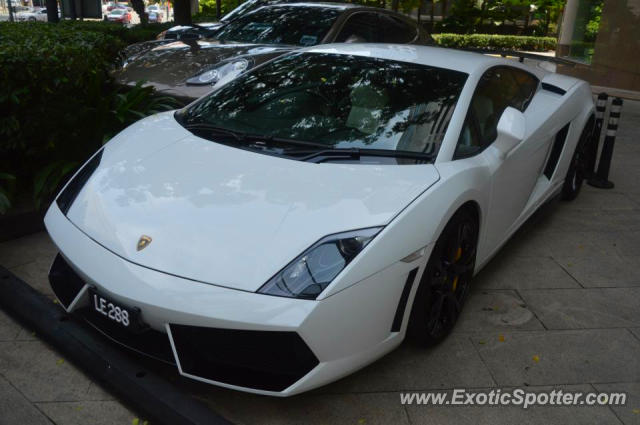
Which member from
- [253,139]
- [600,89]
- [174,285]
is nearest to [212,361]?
[174,285]

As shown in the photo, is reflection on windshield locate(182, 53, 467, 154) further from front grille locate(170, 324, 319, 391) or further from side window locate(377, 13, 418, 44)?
side window locate(377, 13, 418, 44)

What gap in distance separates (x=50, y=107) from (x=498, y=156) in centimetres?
314

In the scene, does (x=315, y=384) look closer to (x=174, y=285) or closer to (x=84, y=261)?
(x=174, y=285)

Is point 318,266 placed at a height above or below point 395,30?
below

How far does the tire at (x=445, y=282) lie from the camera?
299 centimetres

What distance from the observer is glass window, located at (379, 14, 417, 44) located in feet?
25.3

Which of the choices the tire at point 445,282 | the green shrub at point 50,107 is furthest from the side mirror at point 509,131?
the green shrub at point 50,107

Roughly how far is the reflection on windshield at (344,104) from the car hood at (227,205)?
26 centimetres

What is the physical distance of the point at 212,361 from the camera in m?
2.55

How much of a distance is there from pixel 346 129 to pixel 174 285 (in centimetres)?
A: 134

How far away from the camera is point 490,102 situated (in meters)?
3.88

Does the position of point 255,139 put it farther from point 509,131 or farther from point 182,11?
point 182,11

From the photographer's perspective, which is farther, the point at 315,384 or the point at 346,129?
the point at 346,129

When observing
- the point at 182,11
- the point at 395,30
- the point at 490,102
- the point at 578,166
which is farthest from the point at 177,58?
the point at 182,11
